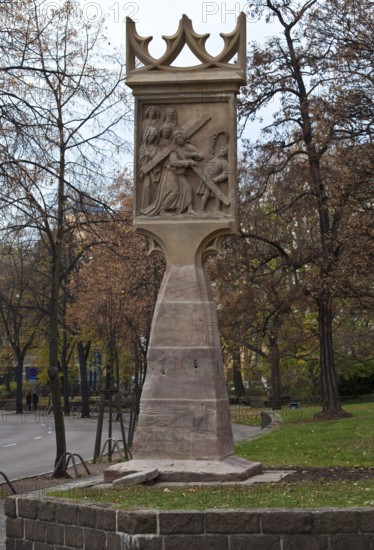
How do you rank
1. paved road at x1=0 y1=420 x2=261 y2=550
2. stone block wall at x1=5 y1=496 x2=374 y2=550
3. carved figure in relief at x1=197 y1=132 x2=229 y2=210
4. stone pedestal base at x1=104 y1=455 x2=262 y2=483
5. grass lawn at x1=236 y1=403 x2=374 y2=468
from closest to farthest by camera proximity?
stone block wall at x1=5 y1=496 x2=374 y2=550 < stone pedestal base at x1=104 y1=455 x2=262 y2=483 < carved figure in relief at x1=197 y1=132 x2=229 y2=210 < grass lawn at x1=236 y1=403 x2=374 y2=468 < paved road at x1=0 y1=420 x2=261 y2=550

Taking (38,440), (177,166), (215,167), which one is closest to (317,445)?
(215,167)

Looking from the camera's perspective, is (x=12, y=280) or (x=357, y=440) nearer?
(x=357, y=440)

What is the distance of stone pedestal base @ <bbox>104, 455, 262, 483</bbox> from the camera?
11.5 m

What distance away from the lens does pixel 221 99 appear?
1272 centimetres

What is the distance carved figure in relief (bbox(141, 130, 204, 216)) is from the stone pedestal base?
3.32 metres

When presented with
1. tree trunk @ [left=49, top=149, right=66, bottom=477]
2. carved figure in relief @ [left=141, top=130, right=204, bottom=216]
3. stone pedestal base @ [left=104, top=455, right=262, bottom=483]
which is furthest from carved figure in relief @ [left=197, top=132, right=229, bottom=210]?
tree trunk @ [left=49, top=149, right=66, bottom=477]

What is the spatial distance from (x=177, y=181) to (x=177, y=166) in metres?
0.20

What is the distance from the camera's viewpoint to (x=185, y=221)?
12547 millimetres

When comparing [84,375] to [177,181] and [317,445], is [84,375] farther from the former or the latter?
[177,181]

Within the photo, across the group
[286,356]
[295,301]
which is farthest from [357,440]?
[286,356]

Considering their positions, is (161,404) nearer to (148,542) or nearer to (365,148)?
(148,542)

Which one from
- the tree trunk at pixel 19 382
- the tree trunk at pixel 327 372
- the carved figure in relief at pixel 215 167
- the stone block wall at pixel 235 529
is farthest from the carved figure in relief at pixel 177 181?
the tree trunk at pixel 19 382

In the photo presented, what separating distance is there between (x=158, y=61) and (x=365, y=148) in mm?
9932

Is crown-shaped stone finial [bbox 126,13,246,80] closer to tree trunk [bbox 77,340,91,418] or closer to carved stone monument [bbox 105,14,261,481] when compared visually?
carved stone monument [bbox 105,14,261,481]
